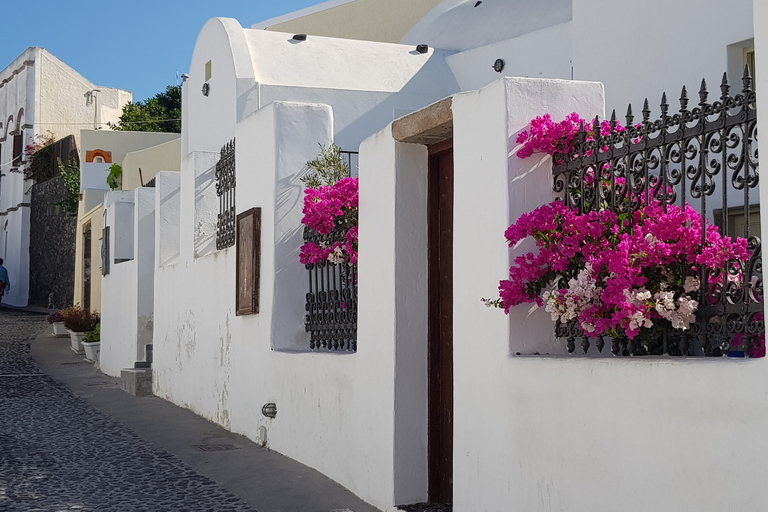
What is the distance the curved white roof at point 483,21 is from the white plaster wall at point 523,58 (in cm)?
38

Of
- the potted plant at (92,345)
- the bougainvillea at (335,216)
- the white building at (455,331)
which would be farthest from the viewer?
the potted plant at (92,345)

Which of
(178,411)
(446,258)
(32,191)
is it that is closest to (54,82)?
(32,191)

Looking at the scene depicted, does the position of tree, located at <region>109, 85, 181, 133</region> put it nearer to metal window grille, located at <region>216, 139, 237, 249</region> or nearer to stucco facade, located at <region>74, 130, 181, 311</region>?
stucco facade, located at <region>74, 130, 181, 311</region>

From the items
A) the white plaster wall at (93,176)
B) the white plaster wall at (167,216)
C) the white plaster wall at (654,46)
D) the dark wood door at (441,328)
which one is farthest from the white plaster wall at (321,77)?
the white plaster wall at (93,176)

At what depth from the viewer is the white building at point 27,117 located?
3136 centimetres

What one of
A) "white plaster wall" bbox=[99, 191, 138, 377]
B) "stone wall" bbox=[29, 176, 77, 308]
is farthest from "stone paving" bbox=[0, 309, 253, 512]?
"stone wall" bbox=[29, 176, 77, 308]

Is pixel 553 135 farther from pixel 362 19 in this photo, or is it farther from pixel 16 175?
pixel 16 175

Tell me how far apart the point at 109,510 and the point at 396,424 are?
72.3 inches

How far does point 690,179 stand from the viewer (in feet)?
13.7

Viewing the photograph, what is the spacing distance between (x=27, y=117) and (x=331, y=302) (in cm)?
2686

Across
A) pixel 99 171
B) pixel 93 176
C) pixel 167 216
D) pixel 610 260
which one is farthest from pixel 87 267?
pixel 610 260

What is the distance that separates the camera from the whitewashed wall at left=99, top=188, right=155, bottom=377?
13.2 m

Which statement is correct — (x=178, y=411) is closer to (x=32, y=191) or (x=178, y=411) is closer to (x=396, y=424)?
(x=396, y=424)

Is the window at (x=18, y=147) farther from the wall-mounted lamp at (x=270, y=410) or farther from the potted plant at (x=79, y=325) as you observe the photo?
the wall-mounted lamp at (x=270, y=410)
